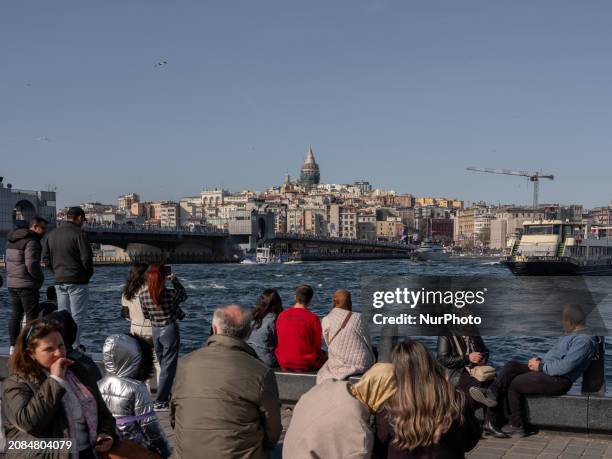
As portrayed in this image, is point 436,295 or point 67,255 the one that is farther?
point 67,255

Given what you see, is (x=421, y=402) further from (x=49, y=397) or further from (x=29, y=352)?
(x=29, y=352)

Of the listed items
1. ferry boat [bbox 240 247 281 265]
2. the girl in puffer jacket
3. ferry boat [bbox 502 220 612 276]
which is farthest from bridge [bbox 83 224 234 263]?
the girl in puffer jacket

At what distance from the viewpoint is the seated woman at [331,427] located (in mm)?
3141

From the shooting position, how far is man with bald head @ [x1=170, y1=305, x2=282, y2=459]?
3.24 metres

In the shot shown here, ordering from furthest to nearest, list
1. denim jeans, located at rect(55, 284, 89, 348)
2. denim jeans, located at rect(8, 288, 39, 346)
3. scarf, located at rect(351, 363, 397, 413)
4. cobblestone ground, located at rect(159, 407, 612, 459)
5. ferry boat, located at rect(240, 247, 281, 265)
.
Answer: ferry boat, located at rect(240, 247, 281, 265)
denim jeans, located at rect(8, 288, 39, 346)
denim jeans, located at rect(55, 284, 89, 348)
cobblestone ground, located at rect(159, 407, 612, 459)
scarf, located at rect(351, 363, 397, 413)

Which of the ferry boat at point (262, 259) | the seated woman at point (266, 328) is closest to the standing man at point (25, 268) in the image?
the seated woman at point (266, 328)

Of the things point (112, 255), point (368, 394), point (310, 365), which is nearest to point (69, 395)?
point (368, 394)

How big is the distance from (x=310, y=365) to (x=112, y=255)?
97.0 metres

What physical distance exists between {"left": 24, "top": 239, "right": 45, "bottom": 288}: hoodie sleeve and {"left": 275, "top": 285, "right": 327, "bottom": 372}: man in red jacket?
216 centimetres

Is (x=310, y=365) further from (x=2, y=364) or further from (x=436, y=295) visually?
(x=2, y=364)

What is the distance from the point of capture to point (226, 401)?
3227 mm

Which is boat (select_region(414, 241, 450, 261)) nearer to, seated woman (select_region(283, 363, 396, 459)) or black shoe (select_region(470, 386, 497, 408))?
black shoe (select_region(470, 386, 497, 408))

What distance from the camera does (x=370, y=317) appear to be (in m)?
5.58

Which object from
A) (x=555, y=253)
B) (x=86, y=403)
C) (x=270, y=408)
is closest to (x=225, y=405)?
(x=270, y=408)
